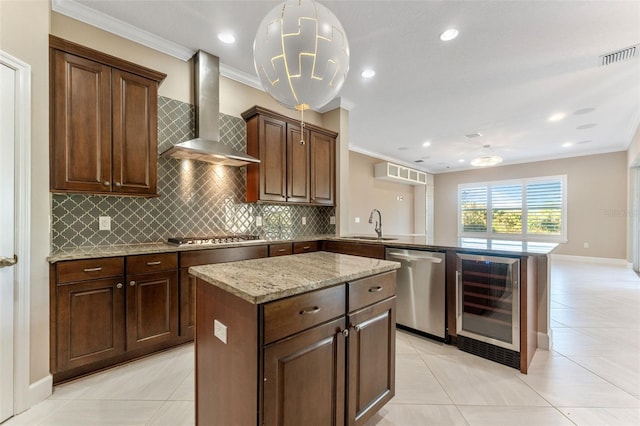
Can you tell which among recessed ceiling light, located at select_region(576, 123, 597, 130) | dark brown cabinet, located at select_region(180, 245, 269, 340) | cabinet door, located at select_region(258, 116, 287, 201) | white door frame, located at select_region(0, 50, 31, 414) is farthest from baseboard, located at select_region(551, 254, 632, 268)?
white door frame, located at select_region(0, 50, 31, 414)

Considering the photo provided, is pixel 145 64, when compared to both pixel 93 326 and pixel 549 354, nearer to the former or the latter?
pixel 93 326

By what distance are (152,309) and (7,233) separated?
106 cm

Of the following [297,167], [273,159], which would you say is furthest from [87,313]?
[297,167]

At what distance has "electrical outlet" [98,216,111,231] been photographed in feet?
7.88

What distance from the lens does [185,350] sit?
8.05 feet

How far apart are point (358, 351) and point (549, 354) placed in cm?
227

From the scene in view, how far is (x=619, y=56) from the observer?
2779 mm

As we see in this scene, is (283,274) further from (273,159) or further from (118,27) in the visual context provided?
(118,27)

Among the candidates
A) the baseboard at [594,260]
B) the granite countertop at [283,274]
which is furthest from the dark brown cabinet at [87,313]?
the baseboard at [594,260]

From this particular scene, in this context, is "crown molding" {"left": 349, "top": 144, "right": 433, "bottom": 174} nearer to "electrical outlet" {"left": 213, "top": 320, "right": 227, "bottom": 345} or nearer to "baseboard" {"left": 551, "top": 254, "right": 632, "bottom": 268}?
"baseboard" {"left": 551, "top": 254, "right": 632, "bottom": 268}

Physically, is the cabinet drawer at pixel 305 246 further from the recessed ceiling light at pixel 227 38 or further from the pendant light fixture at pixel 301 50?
the recessed ceiling light at pixel 227 38

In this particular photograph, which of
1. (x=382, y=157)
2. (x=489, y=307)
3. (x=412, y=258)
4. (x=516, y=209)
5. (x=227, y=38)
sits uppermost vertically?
(x=227, y=38)

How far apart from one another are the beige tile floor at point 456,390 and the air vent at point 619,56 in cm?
293

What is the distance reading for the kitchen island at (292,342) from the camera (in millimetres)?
997
